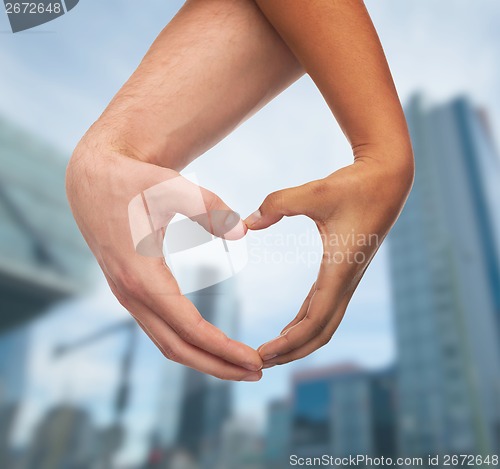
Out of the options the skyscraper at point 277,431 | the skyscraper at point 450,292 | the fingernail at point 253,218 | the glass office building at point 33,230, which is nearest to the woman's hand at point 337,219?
the fingernail at point 253,218

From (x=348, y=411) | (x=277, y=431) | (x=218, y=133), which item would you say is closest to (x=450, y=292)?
(x=348, y=411)

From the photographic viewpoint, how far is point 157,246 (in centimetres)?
32

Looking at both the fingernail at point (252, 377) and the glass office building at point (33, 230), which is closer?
the fingernail at point (252, 377)

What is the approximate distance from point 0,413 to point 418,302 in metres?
6.30

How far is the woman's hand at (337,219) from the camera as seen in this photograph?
0.31m

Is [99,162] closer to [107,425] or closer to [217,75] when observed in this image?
[217,75]

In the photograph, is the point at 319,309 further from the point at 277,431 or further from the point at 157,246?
the point at 277,431

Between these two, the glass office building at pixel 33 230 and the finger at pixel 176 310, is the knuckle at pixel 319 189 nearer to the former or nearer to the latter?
the finger at pixel 176 310

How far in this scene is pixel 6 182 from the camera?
17.2 feet

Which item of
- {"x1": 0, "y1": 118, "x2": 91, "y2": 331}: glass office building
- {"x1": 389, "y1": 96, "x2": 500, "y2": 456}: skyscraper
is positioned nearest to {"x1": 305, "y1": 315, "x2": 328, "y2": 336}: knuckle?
{"x1": 0, "y1": 118, "x2": 91, "y2": 331}: glass office building

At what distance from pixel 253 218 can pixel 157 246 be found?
0.23 feet

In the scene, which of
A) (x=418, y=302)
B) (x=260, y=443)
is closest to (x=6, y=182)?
(x=260, y=443)

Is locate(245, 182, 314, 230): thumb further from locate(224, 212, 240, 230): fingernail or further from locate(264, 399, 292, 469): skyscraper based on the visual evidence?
locate(264, 399, 292, 469): skyscraper

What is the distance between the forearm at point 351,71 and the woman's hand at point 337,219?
0.06 feet
